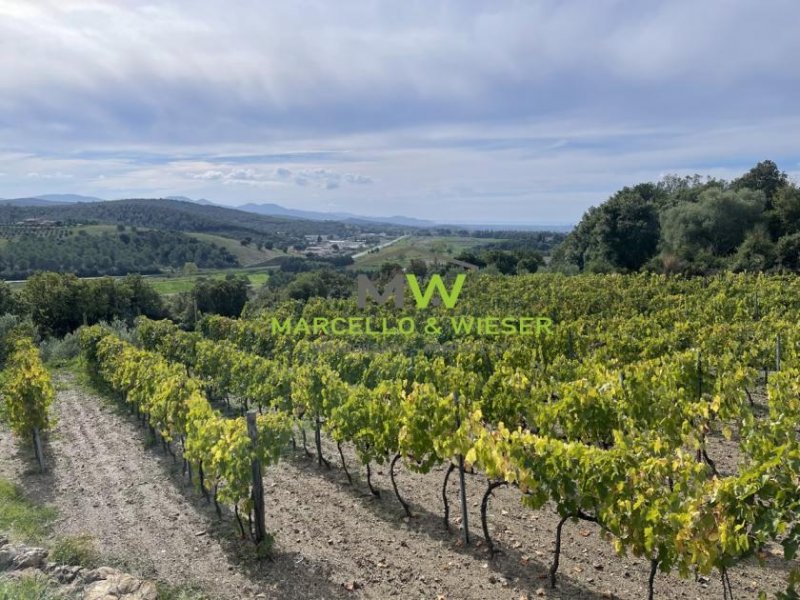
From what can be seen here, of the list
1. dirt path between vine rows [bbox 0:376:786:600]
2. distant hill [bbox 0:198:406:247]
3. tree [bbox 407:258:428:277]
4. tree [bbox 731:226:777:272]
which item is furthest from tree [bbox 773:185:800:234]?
distant hill [bbox 0:198:406:247]

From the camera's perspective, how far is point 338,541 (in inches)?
280

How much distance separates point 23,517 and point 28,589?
10.7 ft

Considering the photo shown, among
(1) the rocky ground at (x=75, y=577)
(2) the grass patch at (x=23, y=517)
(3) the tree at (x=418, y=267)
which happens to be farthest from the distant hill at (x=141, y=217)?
(1) the rocky ground at (x=75, y=577)

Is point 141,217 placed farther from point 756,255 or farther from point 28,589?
point 28,589

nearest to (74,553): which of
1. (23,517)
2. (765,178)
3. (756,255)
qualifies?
(23,517)

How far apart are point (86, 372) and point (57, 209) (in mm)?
147948

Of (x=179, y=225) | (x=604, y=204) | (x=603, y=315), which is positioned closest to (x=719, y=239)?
(x=604, y=204)

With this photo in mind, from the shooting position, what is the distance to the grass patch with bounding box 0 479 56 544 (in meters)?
7.21

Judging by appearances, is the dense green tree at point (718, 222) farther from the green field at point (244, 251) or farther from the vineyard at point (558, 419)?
the green field at point (244, 251)

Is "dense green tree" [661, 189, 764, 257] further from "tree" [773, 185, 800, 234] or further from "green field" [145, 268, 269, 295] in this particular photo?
"green field" [145, 268, 269, 295]

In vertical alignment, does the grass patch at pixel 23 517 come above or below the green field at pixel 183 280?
above

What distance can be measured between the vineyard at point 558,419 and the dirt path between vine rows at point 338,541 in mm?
237

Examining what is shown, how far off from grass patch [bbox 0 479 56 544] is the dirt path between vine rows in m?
0.22

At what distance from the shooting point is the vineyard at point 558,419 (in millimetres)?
4727
